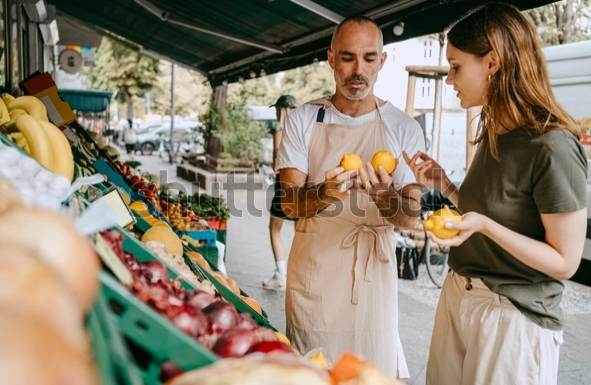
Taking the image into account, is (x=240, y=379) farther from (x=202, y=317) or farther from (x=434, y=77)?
(x=434, y=77)

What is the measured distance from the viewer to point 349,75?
272cm

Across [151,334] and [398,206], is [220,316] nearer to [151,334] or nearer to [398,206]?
[151,334]

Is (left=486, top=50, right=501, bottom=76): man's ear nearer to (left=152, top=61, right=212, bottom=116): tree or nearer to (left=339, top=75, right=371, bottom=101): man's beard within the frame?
(left=339, top=75, right=371, bottom=101): man's beard

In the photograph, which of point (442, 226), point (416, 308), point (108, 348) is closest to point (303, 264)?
point (442, 226)

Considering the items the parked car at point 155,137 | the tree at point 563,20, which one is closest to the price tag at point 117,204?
the tree at point 563,20

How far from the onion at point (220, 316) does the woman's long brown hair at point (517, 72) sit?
1317mm

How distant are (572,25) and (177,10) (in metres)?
8.56

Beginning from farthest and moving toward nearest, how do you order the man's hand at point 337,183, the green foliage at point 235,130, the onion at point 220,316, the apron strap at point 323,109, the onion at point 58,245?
the green foliage at point 235,130 < the apron strap at point 323,109 < the man's hand at point 337,183 < the onion at point 220,316 < the onion at point 58,245

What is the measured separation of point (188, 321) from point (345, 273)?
158 centimetres

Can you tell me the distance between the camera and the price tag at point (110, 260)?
3.61 feet

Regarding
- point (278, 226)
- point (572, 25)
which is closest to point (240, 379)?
point (278, 226)

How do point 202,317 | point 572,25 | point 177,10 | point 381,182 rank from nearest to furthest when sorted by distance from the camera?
1. point 202,317
2. point 381,182
3. point 177,10
4. point 572,25

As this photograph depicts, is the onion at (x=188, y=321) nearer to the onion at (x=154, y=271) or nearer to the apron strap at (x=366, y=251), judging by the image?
the onion at (x=154, y=271)

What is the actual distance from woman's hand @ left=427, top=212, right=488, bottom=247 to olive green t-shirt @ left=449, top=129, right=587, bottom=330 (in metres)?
0.24
